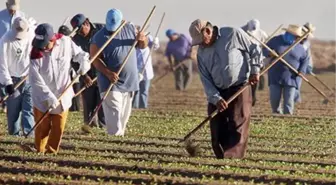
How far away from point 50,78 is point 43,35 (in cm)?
61

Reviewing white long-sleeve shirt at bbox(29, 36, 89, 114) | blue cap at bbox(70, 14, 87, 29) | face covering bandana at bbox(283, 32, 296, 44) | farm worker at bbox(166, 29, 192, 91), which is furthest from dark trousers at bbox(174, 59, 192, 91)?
white long-sleeve shirt at bbox(29, 36, 89, 114)

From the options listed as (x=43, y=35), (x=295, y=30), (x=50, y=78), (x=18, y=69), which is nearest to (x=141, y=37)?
(x=18, y=69)

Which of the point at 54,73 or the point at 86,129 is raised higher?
the point at 54,73

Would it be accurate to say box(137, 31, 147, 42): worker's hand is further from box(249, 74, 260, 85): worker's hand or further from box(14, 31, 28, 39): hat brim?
box(249, 74, 260, 85): worker's hand

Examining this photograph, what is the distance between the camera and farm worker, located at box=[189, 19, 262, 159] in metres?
15.1

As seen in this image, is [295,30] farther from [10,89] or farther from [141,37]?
[10,89]

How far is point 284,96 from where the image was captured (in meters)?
24.5

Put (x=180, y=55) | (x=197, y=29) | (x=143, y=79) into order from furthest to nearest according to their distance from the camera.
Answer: (x=180, y=55) < (x=143, y=79) < (x=197, y=29)

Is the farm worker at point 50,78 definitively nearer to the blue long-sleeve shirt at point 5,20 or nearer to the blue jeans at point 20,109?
the blue jeans at point 20,109

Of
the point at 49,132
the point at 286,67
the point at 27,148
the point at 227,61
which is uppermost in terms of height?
the point at 227,61

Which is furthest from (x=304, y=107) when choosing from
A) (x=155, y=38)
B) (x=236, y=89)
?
(x=236, y=89)

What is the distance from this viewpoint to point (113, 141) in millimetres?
17609

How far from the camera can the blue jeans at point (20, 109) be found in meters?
18.7

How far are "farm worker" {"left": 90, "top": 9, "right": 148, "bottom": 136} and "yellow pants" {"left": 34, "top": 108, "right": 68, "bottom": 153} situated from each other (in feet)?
8.96
